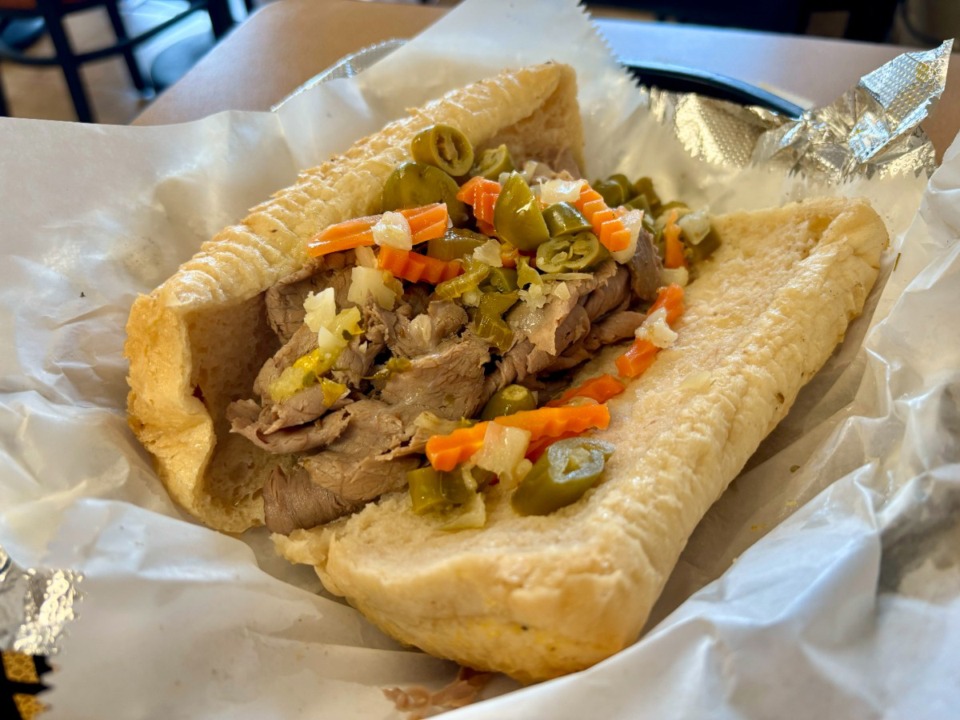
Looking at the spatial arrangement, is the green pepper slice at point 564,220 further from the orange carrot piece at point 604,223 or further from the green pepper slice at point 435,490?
the green pepper slice at point 435,490

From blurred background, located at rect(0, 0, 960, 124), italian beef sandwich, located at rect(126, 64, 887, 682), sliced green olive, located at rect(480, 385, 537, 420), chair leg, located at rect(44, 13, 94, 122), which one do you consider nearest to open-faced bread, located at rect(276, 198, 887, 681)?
italian beef sandwich, located at rect(126, 64, 887, 682)

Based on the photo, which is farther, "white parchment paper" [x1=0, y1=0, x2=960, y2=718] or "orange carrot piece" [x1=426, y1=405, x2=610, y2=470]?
"orange carrot piece" [x1=426, y1=405, x2=610, y2=470]

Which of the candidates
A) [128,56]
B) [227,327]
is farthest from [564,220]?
[128,56]

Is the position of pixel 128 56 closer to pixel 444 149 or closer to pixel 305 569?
pixel 444 149

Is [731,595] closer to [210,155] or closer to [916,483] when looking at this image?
[916,483]

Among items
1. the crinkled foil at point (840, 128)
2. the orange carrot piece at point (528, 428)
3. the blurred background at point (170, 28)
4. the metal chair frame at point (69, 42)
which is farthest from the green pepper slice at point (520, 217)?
the metal chair frame at point (69, 42)

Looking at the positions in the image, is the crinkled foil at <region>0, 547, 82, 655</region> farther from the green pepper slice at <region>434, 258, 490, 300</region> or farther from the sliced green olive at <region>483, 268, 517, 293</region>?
the sliced green olive at <region>483, 268, 517, 293</region>
